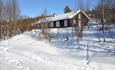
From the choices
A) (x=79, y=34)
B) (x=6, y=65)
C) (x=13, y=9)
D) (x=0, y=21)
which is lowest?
(x=6, y=65)

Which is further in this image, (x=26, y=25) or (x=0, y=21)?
(x=26, y=25)

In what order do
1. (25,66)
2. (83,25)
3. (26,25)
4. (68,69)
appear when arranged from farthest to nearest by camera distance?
(26,25), (83,25), (25,66), (68,69)

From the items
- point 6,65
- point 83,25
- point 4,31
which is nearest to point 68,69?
point 6,65

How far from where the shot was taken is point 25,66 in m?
6.93

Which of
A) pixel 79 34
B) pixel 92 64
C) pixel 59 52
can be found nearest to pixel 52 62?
pixel 92 64

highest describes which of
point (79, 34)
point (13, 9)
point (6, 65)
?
point (13, 9)

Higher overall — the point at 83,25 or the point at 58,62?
the point at 83,25

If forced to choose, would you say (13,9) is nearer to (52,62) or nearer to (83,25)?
(83,25)

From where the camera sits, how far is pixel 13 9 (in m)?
20.6

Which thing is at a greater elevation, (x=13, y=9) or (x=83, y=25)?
(x=13, y=9)

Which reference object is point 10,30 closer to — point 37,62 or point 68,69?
point 37,62

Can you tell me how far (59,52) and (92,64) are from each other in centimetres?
300

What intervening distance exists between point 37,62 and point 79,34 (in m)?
6.08

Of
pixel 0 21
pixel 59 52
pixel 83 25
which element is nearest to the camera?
pixel 59 52
